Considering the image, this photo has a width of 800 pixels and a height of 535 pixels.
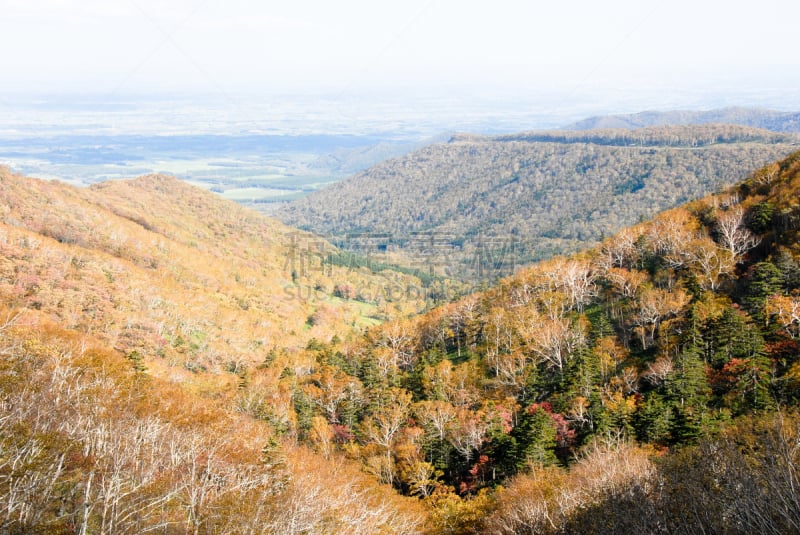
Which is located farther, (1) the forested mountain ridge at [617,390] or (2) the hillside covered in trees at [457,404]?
(1) the forested mountain ridge at [617,390]

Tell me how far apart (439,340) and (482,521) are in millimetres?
37749

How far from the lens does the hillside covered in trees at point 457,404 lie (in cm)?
1560

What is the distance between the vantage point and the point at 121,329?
7094cm

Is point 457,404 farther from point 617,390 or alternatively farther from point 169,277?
point 169,277

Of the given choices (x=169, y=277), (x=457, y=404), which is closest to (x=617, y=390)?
(x=457, y=404)

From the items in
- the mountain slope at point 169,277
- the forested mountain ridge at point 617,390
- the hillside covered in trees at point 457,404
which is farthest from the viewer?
the mountain slope at point 169,277

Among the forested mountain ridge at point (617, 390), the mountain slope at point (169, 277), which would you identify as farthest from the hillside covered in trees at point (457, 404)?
the mountain slope at point (169, 277)

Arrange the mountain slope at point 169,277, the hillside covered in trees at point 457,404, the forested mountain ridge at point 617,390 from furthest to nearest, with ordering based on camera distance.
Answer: the mountain slope at point 169,277, the forested mountain ridge at point 617,390, the hillside covered in trees at point 457,404

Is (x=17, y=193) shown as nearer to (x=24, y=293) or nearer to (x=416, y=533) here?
(x=24, y=293)

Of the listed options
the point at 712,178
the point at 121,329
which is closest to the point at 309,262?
the point at 121,329

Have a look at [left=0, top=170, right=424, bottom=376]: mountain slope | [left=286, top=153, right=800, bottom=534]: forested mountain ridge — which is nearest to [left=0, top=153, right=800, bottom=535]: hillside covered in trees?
[left=286, top=153, right=800, bottom=534]: forested mountain ridge

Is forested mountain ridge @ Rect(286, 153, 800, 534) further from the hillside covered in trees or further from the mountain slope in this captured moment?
the mountain slope

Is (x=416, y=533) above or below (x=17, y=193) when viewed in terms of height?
below

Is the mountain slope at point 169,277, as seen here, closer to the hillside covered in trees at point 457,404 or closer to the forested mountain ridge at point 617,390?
the hillside covered in trees at point 457,404
